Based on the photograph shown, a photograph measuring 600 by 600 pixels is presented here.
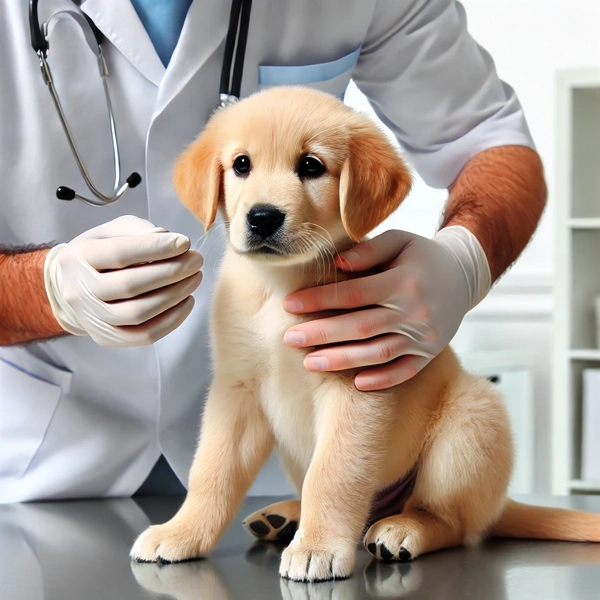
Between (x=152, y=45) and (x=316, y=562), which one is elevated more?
(x=152, y=45)

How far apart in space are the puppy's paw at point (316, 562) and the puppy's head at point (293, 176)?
0.34m

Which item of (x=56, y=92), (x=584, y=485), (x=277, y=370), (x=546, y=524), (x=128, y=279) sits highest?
(x=56, y=92)

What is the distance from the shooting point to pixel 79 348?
136 cm

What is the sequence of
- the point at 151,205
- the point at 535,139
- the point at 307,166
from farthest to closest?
A: the point at 535,139 < the point at 151,205 < the point at 307,166

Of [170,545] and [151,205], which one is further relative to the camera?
[151,205]

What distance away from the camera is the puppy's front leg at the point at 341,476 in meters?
0.90

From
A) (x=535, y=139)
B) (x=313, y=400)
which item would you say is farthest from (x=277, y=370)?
(x=535, y=139)

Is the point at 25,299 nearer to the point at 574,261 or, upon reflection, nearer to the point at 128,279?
the point at 128,279

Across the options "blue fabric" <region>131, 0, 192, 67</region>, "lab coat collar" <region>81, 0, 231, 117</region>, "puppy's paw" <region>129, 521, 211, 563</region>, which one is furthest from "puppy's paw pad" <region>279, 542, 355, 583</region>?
"blue fabric" <region>131, 0, 192, 67</region>

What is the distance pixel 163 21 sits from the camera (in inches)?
52.4

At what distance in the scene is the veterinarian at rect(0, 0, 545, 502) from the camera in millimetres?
1128

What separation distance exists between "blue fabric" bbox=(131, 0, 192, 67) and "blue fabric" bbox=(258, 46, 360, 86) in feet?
0.52

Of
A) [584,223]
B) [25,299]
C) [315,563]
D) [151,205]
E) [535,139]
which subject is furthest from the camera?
[535,139]

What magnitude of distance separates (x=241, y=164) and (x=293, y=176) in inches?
3.0
